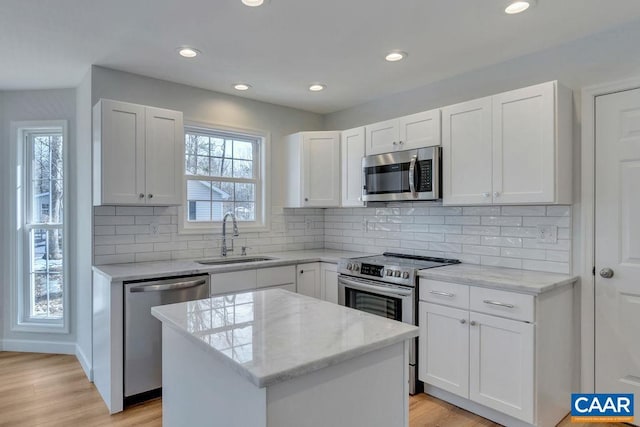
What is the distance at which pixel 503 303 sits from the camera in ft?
7.93

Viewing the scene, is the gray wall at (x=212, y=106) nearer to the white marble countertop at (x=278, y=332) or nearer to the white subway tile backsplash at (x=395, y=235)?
the white subway tile backsplash at (x=395, y=235)

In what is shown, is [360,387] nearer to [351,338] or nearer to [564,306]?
[351,338]

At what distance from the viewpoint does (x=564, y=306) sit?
2.57 metres

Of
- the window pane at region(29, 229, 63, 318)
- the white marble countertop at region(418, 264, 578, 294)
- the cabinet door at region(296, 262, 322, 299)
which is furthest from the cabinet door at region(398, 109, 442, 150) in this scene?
the window pane at region(29, 229, 63, 318)

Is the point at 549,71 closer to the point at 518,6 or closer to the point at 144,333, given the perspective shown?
the point at 518,6

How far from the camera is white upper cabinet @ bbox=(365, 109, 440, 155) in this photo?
3.13m

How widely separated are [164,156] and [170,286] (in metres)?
1.05


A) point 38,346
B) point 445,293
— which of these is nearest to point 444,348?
point 445,293

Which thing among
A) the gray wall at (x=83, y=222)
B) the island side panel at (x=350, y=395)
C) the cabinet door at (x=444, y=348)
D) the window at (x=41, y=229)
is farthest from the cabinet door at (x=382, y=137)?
the window at (x=41, y=229)

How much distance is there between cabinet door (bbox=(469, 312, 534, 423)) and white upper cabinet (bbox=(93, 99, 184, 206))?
2.49 meters

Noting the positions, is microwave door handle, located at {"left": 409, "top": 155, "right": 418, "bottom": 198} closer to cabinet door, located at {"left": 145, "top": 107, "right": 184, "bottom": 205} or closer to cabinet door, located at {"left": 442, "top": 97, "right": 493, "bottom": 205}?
cabinet door, located at {"left": 442, "top": 97, "right": 493, "bottom": 205}

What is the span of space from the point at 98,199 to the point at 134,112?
0.71 metres

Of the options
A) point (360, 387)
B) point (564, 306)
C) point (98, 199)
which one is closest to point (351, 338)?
point (360, 387)

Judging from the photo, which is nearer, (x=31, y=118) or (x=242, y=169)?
(x=31, y=118)
